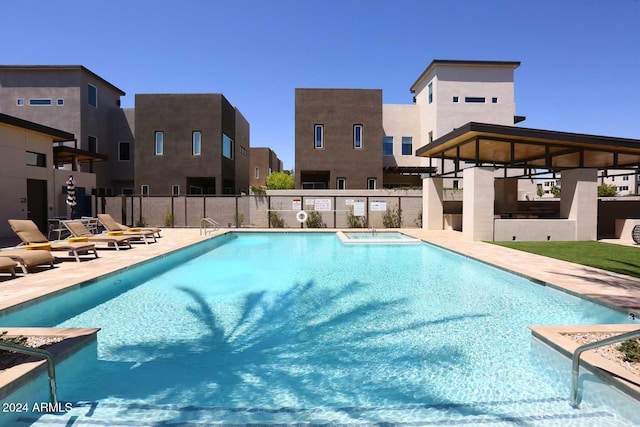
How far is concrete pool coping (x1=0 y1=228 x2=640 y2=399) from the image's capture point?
5.96 metres

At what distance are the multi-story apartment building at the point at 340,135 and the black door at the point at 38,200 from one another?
14.4 metres

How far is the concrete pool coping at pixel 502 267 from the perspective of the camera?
5957mm

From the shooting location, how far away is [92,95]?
26734mm

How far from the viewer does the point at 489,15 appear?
1452 centimetres

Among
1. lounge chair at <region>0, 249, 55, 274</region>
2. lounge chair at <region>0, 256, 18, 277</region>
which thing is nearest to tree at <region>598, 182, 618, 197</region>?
lounge chair at <region>0, 249, 55, 274</region>

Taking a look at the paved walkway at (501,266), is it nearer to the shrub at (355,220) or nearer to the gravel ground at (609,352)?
the gravel ground at (609,352)

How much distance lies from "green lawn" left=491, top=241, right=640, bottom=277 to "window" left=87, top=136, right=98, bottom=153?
28163 mm

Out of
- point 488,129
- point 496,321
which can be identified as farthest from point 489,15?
point 496,321

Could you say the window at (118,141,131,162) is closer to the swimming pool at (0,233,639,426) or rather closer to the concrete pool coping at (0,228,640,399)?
the concrete pool coping at (0,228,640,399)

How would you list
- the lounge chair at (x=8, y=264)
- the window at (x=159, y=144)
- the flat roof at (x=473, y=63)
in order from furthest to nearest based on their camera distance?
the flat roof at (x=473, y=63), the window at (x=159, y=144), the lounge chair at (x=8, y=264)

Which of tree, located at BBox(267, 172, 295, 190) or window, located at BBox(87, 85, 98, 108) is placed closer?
window, located at BBox(87, 85, 98, 108)

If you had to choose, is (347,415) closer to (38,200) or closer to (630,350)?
(630,350)

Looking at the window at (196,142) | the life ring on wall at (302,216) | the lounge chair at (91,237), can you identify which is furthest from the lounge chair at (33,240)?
the window at (196,142)

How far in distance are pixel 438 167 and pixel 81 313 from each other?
990 inches
